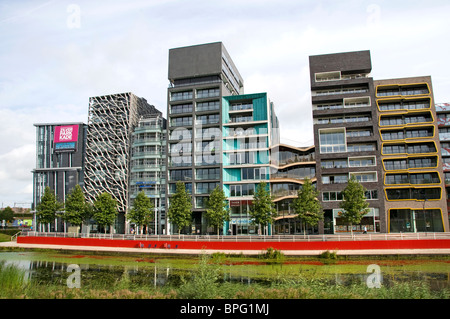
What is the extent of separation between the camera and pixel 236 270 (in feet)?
105

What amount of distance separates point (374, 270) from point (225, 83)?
5633 cm

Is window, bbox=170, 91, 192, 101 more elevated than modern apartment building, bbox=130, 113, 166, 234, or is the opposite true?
window, bbox=170, 91, 192, 101

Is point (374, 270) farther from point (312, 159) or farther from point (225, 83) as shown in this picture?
point (225, 83)

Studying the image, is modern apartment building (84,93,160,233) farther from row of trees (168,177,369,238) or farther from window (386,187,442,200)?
window (386,187,442,200)

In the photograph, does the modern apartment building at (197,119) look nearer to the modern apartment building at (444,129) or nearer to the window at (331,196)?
the window at (331,196)

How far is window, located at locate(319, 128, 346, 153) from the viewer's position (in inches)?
2579

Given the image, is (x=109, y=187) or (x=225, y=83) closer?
(x=225, y=83)

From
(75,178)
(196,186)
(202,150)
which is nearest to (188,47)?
(202,150)

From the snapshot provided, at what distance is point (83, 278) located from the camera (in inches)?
1115

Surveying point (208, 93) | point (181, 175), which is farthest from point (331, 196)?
point (208, 93)

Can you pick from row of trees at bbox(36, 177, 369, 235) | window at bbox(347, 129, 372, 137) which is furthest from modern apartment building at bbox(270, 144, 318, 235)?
window at bbox(347, 129, 372, 137)

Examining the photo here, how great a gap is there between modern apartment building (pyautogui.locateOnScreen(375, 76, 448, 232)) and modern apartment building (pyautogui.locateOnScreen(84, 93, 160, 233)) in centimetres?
5532

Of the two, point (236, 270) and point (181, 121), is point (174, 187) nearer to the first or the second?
point (181, 121)

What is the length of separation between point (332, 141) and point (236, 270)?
135ft
